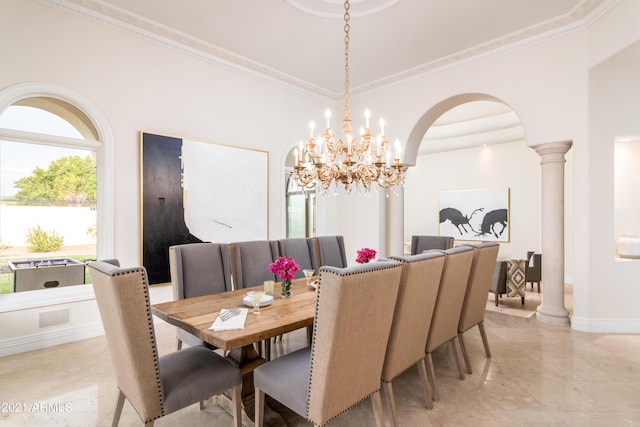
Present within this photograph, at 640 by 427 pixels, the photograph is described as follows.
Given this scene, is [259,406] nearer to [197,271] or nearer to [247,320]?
[247,320]

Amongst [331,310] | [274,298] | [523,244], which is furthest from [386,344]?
[523,244]

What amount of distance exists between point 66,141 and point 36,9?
1164 millimetres

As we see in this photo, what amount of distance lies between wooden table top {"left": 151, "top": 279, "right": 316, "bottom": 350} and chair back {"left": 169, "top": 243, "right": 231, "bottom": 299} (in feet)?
1.00

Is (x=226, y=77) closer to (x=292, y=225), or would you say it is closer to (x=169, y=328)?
(x=292, y=225)

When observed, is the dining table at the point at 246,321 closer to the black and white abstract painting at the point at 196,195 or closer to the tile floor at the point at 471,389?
the tile floor at the point at 471,389

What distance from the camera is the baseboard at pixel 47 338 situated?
9.57 ft

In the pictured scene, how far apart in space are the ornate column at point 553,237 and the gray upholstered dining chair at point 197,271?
11.6ft

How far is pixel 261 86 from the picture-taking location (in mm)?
4770

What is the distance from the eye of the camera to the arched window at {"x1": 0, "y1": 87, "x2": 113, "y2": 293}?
9.95 feet

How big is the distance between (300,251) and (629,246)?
3516mm

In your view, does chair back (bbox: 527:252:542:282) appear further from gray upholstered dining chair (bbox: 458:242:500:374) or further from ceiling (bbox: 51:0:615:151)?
ceiling (bbox: 51:0:615:151)

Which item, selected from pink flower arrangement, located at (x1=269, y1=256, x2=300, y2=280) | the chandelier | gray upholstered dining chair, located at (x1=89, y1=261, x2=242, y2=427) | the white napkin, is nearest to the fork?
the white napkin

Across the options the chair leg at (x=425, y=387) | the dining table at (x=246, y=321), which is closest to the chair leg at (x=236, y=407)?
the dining table at (x=246, y=321)

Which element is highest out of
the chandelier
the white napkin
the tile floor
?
the chandelier
